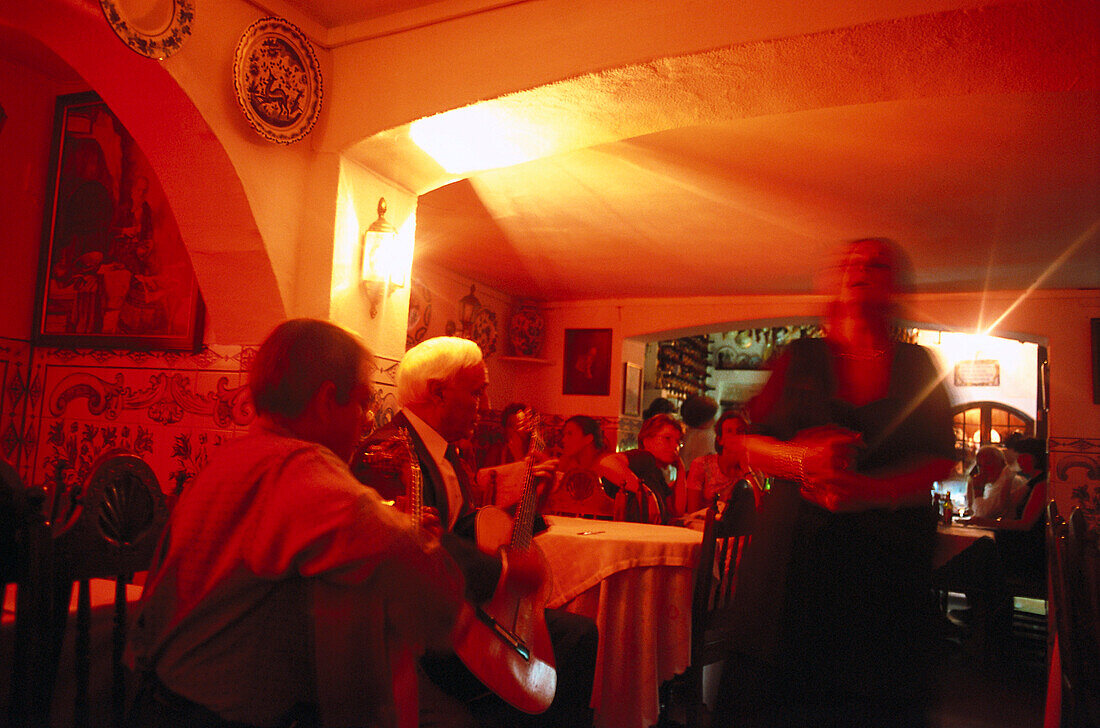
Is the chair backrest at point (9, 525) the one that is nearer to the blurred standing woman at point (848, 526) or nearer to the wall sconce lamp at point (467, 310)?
the blurred standing woman at point (848, 526)

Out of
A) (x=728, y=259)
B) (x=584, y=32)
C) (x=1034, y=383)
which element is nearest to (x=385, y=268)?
(x=584, y=32)

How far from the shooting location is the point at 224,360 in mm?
3711

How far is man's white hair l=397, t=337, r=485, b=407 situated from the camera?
7.19ft

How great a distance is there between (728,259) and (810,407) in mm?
5295

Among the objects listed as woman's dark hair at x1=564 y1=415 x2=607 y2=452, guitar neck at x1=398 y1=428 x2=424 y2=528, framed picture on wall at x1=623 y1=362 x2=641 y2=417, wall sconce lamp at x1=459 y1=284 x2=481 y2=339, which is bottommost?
guitar neck at x1=398 y1=428 x2=424 y2=528

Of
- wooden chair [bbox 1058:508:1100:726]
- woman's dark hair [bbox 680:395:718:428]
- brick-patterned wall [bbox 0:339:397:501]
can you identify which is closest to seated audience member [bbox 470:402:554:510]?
wooden chair [bbox 1058:508:1100:726]

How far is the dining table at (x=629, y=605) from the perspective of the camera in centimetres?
301

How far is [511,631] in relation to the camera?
1958 millimetres

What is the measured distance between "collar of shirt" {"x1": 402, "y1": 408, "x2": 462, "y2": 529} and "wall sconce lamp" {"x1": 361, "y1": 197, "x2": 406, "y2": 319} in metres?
1.71

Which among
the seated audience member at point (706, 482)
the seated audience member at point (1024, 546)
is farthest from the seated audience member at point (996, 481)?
the seated audience member at point (706, 482)

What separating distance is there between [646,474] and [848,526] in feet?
10.6

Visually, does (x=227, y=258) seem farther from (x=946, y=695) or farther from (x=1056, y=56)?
(x=946, y=695)

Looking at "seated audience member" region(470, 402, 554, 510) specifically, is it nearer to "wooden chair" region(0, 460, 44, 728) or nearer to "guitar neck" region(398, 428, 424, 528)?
"guitar neck" region(398, 428, 424, 528)

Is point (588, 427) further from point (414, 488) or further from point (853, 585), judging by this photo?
point (853, 585)
